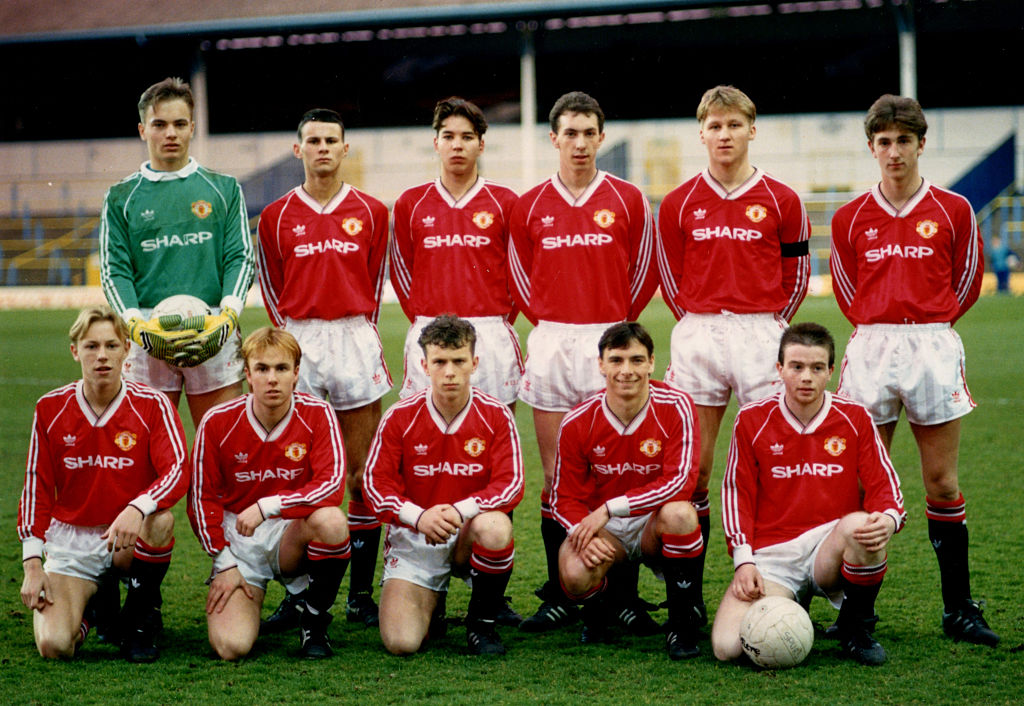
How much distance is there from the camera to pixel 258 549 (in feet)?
12.6

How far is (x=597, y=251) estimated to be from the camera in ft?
13.9

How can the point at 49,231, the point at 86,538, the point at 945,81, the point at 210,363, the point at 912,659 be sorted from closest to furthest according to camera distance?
the point at 912,659
the point at 86,538
the point at 210,363
the point at 945,81
the point at 49,231

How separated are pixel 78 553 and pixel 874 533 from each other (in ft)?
8.08

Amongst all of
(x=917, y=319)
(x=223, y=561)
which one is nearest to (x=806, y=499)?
(x=917, y=319)

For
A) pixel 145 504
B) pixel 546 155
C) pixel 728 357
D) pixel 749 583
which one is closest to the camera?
pixel 749 583

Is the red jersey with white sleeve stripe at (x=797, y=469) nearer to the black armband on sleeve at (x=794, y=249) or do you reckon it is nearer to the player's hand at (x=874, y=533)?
the player's hand at (x=874, y=533)

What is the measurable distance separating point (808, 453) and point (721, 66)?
794 inches

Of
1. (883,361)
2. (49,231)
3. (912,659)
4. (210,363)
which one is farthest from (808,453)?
(49,231)

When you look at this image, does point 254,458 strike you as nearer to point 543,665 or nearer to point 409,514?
point 409,514

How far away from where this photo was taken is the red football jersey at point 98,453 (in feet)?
12.5

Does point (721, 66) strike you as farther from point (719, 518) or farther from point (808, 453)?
point (808, 453)

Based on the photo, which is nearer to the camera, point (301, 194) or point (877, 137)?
point (877, 137)

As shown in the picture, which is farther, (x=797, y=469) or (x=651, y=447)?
(x=651, y=447)

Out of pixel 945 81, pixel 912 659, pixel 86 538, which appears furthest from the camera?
pixel 945 81
